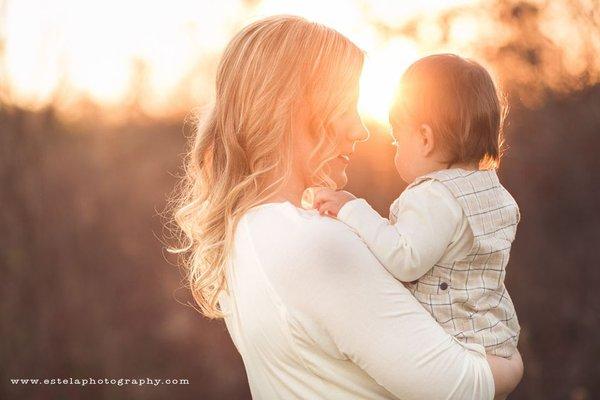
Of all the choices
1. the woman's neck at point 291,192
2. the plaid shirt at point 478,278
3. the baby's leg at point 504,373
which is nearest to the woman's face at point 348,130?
the woman's neck at point 291,192

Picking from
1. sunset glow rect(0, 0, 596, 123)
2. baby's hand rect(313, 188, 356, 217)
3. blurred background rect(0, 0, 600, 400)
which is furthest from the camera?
blurred background rect(0, 0, 600, 400)

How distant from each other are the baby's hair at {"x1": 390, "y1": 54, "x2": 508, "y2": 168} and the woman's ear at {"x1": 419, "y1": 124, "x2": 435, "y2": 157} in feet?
0.04

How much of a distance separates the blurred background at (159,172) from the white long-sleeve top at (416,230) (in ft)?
12.4

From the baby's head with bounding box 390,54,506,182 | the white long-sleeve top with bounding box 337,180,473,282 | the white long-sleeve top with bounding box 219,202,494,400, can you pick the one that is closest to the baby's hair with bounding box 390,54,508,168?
the baby's head with bounding box 390,54,506,182

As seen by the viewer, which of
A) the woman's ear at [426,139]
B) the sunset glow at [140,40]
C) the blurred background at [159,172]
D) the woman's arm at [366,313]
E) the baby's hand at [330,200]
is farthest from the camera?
the blurred background at [159,172]

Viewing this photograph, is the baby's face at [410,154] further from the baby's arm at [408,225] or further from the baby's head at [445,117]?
the baby's arm at [408,225]

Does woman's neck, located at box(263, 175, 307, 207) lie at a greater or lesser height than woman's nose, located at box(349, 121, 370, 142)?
lesser

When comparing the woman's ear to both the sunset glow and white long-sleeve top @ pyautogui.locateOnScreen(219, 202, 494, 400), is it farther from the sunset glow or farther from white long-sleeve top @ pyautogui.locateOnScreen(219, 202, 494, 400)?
the sunset glow

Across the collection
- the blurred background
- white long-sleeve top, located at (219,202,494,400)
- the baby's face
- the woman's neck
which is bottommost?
the blurred background

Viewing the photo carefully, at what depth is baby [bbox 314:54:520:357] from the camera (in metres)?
1.75

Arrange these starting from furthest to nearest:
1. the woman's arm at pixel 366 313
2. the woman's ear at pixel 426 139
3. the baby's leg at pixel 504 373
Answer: the woman's ear at pixel 426 139
the baby's leg at pixel 504 373
the woman's arm at pixel 366 313

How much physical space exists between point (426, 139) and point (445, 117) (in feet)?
0.23

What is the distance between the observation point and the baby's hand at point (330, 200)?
180cm

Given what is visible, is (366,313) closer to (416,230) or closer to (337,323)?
(337,323)
